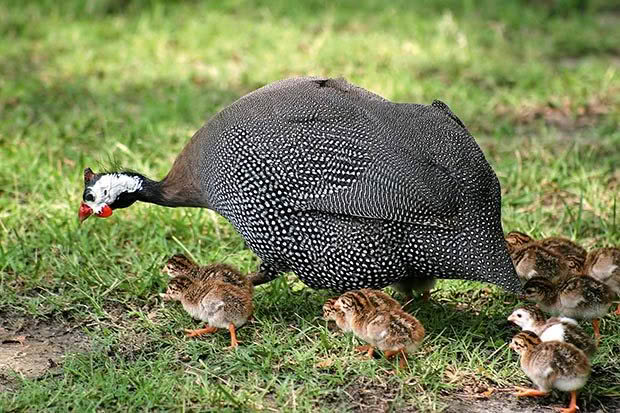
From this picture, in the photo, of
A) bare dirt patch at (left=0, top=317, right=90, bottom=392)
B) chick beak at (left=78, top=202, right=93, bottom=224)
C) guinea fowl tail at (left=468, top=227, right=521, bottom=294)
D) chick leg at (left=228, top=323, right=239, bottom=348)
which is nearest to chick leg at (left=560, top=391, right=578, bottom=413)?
→ guinea fowl tail at (left=468, top=227, right=521, bottom=294)

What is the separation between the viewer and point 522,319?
12.9 ft

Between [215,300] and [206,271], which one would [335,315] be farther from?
[206,271]

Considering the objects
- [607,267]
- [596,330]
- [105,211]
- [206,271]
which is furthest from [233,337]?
[607,267]

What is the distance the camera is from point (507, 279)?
3975 millimetres

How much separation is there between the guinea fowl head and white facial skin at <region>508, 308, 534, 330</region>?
174 centimetres

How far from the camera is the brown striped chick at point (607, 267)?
169 inches

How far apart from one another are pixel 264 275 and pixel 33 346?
99 centimetres

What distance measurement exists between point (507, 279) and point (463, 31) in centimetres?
451

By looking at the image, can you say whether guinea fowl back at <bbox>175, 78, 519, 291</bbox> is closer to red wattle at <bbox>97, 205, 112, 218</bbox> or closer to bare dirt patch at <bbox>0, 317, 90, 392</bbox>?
red wattle at <bbox>97, 205, 112, 218</bbox>

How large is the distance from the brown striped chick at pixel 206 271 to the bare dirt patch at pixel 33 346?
1.57ft

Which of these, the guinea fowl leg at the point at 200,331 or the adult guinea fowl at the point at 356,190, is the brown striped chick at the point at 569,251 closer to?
the adult guinea fowl at the point at 356,190

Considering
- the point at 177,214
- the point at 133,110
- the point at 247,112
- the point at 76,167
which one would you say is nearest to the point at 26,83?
the point at 133,110

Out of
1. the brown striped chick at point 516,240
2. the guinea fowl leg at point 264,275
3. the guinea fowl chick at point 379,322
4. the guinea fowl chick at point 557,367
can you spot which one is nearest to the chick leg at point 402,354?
the guinea fowl chick at point 379,322

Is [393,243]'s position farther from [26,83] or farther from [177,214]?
[26,83]
